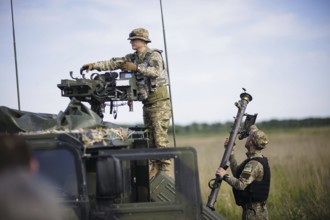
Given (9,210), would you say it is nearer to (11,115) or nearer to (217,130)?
(11,115)

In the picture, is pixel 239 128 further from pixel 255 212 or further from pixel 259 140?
pixel 255 212

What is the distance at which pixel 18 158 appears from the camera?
2645mm

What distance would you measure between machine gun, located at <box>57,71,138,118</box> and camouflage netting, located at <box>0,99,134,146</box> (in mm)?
935

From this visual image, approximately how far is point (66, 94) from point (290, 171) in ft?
26.5

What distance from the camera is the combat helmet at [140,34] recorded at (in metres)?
7.39

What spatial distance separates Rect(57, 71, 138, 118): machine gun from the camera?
6.35 metres

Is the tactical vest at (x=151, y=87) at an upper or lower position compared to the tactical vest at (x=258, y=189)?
upper

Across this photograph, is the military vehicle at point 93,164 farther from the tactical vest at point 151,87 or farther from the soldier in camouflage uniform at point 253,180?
the tactical vest at point 151,87

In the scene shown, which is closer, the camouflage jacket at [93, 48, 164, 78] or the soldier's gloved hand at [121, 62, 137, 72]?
the soldier's gloved hand at [121, 62, 137, 72]

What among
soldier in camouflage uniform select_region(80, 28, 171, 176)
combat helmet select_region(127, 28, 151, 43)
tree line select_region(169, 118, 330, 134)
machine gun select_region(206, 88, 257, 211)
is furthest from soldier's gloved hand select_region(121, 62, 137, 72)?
tree line select_region(169, 118, 330, 134)

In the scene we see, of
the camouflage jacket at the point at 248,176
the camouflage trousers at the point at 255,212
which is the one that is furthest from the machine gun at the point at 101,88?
the camouflage trousers at the point at 255,212

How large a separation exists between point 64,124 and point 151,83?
2122 mm

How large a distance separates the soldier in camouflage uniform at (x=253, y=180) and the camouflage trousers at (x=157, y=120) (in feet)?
4.07

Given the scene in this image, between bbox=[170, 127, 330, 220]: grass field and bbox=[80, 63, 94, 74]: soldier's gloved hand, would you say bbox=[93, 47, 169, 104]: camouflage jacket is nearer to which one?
bbox=[80, 63, 94, 74]: soldier's gloved hand
